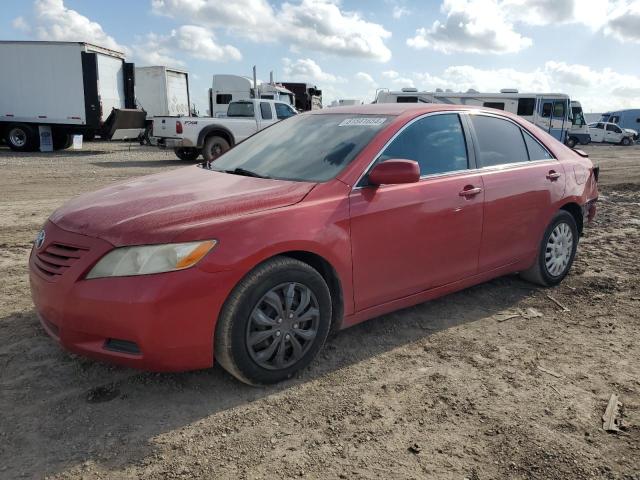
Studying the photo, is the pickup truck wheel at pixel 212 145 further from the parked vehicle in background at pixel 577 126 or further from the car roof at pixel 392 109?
the parked vehicle in background at pixel 577 126

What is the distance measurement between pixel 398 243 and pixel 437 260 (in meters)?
0.43

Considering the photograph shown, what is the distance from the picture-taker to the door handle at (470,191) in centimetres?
370

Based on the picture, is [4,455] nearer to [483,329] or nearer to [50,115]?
[483,329]

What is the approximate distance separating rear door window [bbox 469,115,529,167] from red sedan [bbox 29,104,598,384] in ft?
0.04

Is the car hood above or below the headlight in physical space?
above

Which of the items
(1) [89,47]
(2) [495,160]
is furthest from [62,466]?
(1) [89,47]

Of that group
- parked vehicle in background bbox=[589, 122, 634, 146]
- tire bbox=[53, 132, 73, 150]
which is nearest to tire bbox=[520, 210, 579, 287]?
tire bbox=[53, 132, 73, 150]

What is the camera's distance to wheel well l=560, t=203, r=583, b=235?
472 cm

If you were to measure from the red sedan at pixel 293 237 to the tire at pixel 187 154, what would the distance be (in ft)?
39.9

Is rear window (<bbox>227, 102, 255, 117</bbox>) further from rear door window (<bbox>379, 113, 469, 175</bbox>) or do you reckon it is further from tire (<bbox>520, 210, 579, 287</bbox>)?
rear door window (<bbox>379, 113, 469, 175</bbox>)

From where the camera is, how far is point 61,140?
19.1 meters

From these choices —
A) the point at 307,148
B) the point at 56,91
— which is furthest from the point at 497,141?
the point at 56,91

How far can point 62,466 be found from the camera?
230 centimetres

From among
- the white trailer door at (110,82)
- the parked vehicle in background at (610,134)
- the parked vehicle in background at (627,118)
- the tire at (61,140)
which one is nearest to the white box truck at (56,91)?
the white trailer door at (110,82)
